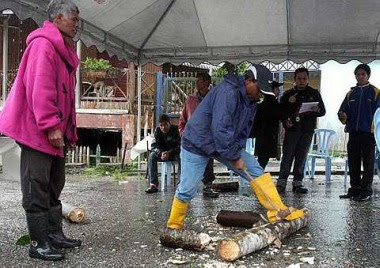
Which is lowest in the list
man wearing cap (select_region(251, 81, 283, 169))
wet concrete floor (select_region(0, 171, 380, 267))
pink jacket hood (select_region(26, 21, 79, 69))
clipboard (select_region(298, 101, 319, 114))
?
wet concrete floor (select_region(0, 171, 380, 267))

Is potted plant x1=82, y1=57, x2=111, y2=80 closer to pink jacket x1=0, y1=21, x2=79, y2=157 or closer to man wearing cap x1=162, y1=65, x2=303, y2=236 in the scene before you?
man wearing cap x1=162, y1=65, x2=303, y2=236

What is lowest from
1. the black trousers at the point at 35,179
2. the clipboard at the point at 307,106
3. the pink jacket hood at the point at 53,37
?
the black trousers at the point at 35,179

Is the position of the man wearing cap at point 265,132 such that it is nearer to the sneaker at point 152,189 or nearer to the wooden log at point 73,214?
the sneaker at point 152,189

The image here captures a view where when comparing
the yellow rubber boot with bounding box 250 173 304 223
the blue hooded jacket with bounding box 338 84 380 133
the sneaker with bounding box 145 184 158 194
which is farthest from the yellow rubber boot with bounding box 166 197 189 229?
the blue hooded jacket with bounding box 338 84 380 133

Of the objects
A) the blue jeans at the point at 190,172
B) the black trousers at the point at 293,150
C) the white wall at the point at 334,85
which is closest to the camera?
the blue jeans at the point at 190,172

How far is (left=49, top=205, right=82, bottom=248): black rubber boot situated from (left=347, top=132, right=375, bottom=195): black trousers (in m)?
4.61

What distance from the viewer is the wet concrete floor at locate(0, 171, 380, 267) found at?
4.14 meters

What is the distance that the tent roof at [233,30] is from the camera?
738 centimetres

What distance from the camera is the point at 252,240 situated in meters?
4.18

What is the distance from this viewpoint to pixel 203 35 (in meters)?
8.83

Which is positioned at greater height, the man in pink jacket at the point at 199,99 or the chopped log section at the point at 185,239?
the man in pink jacket at the point at 199,99

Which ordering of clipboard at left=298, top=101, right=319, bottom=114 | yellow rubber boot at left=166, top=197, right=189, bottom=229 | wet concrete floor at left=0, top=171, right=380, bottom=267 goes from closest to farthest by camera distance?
wet concrete floor at left=0, top=171, right=380, bottom=267 → yellow rubber boot at left=166, top=197, right=189, bottom=229 → clipboard at left=298, top=101, right=319, bottom=114

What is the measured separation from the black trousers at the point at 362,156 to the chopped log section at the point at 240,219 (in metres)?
2.66

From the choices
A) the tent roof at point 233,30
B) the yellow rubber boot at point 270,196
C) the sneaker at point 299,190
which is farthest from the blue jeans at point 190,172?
the sneaker at point 299,190
